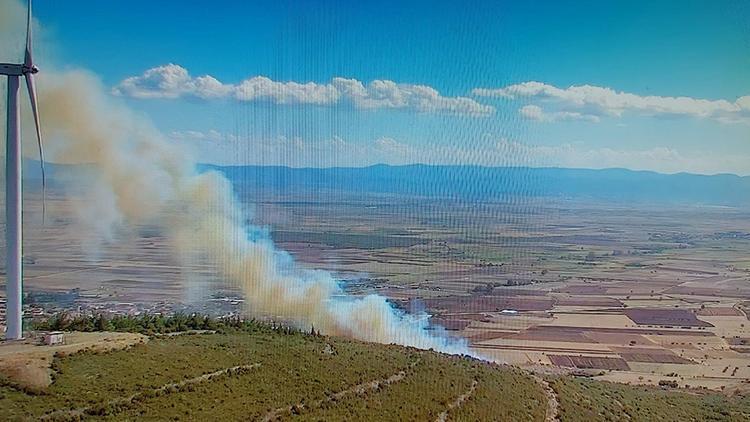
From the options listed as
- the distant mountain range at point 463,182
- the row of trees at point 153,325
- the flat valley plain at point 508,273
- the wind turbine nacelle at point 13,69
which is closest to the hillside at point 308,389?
the row of trees at point 153,325

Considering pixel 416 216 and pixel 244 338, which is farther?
pixel 416 216

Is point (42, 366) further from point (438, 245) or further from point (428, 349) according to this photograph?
point (438, 245)

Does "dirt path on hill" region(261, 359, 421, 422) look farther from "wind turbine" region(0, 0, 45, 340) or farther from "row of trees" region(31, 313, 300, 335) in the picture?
"wind turbine" region(0, 0, 45, 340)

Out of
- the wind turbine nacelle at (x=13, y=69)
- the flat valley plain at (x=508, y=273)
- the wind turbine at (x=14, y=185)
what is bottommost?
the flat valley plain at (x=508, y=273)

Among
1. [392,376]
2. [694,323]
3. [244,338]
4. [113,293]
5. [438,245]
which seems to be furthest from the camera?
[438,245]

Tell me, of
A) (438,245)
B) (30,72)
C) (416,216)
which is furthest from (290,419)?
(416,216)

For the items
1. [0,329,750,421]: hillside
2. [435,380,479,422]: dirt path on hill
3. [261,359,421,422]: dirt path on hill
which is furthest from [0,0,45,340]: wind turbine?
[435,380,479,422]: dirt path on hill

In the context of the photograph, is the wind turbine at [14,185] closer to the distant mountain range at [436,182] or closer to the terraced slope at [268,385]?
the terraced slope at [268,385]
